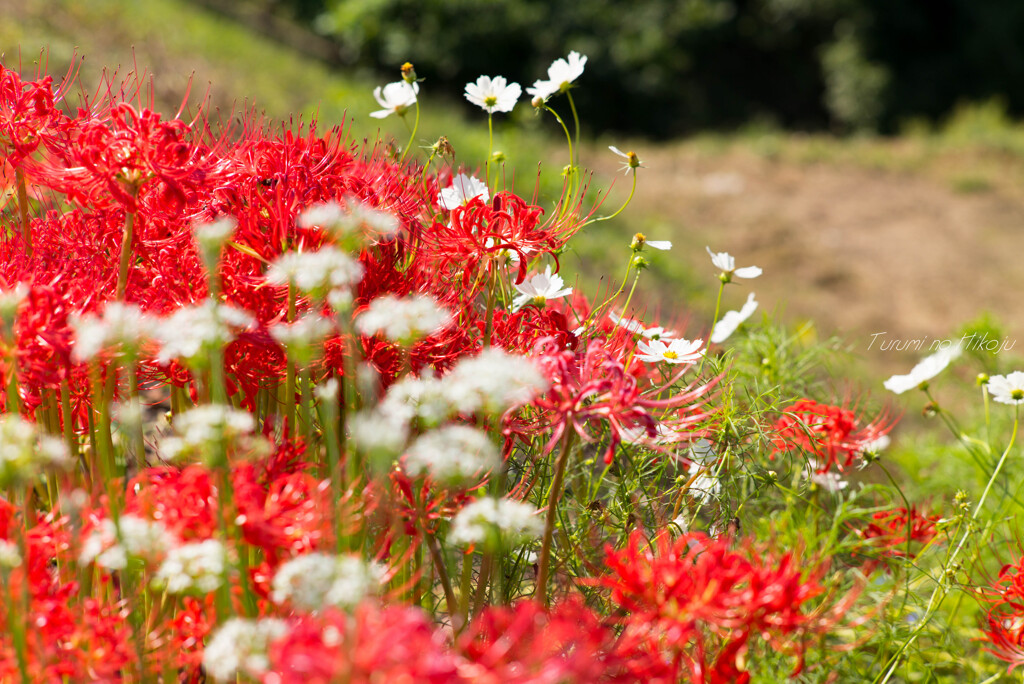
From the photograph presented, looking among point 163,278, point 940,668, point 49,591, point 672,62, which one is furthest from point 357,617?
point 672,62

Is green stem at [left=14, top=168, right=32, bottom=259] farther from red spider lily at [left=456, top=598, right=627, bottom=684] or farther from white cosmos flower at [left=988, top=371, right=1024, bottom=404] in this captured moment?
white cosmos flower at [left=988, top=371, right=1024, bottom=404]

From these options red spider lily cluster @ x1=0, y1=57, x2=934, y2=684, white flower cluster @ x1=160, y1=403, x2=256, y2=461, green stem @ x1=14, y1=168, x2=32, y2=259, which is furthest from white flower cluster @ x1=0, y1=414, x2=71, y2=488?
green stem @ x1=14, y1=168, x2=32, y2=259

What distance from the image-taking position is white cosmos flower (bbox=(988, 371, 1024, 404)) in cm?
156

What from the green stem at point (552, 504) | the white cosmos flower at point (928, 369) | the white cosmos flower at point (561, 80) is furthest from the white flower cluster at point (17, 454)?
the white cosmos flower at point (928, 369)

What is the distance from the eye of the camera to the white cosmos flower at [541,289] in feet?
4.68

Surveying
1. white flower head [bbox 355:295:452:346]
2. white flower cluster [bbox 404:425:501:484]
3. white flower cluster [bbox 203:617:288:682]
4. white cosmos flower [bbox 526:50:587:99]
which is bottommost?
white flower cluster [bbox 203:617:288:682]

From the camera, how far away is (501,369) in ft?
3.00

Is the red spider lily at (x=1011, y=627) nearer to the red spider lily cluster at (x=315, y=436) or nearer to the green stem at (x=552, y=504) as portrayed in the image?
the red spider lily cluster at (x=315, y=436)

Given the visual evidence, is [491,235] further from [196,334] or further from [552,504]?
[196,334]

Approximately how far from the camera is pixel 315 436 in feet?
5.25

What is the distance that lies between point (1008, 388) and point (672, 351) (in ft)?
1.98

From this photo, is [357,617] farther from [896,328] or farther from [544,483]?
[896,328]

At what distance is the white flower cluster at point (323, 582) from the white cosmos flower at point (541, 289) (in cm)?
68

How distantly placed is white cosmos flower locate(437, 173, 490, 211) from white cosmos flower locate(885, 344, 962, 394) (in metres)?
0.77
